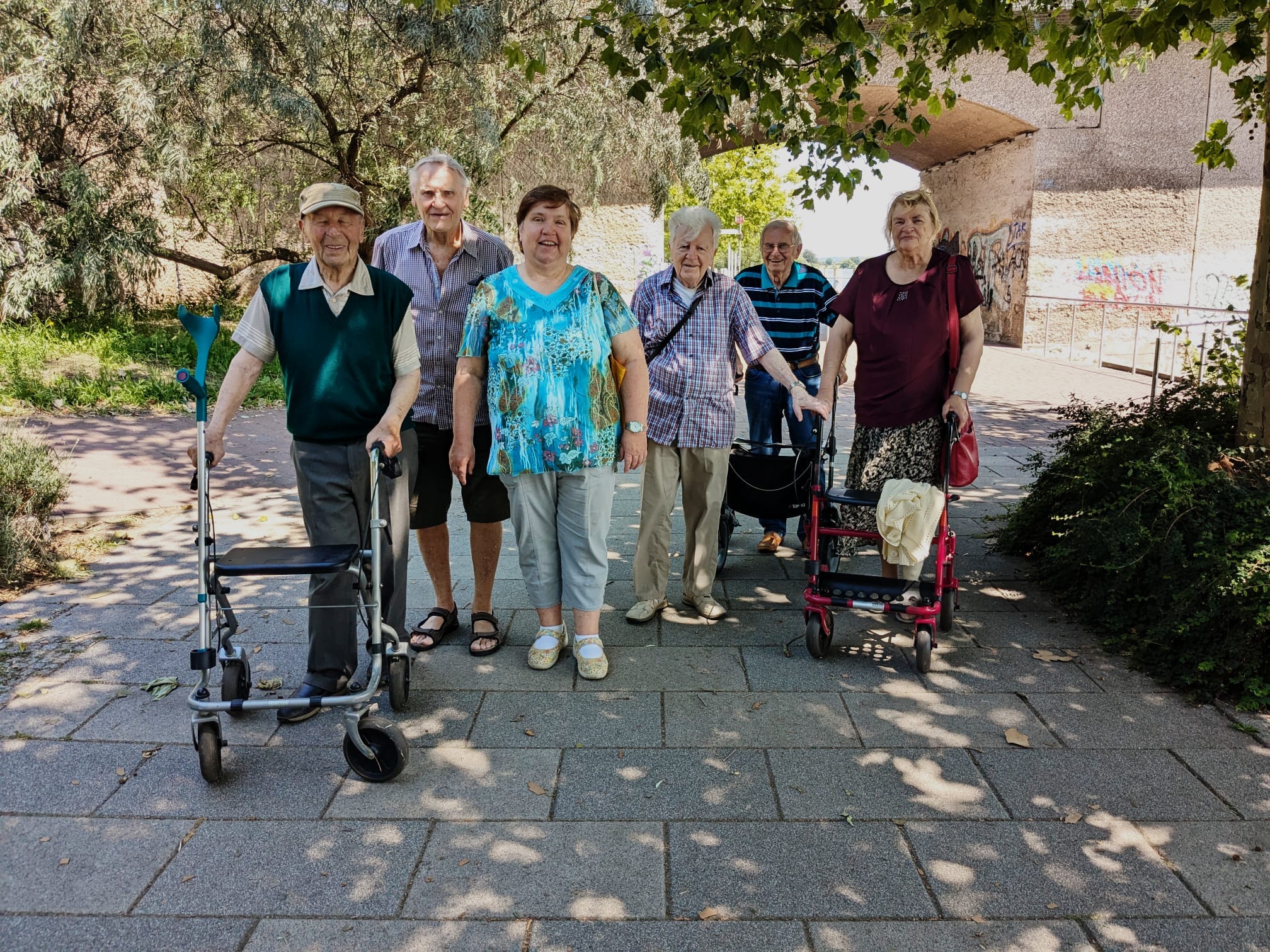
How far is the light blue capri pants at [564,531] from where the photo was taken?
4250 millimetres

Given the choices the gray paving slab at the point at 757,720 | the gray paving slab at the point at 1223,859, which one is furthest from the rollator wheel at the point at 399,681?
the gray paving slab at the point at 1223,859

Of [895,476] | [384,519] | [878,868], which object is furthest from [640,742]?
[895,476]

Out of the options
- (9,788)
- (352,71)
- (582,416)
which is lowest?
(9,788)

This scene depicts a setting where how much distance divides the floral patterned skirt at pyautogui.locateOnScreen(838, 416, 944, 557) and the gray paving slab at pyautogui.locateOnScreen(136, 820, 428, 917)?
8.52ft

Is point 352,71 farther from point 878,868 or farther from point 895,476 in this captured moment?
point 878,868

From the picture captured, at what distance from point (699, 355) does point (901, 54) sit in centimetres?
362

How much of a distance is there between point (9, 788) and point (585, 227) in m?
18.3

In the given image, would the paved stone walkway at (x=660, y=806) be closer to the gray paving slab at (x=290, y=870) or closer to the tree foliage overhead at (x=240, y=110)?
the gray paving slab at (x=290, y=870)

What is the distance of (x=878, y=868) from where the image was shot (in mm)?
2986

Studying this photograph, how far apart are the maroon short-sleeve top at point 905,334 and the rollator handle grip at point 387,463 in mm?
2238

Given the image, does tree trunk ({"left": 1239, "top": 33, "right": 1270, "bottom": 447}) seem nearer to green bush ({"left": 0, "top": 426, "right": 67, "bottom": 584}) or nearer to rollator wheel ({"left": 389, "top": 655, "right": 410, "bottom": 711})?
rollator wheel ({"left": 389, "top": 655, "right": 410, "bottom": 711})

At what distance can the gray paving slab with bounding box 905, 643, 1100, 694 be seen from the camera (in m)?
4.28

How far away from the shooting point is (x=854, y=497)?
14.9 feet

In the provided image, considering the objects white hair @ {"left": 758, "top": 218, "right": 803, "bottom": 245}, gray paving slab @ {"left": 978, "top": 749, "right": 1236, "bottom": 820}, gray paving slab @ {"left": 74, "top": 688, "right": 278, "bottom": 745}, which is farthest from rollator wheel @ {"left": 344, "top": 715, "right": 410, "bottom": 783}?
white hair @ {"left": 758, "top": 218, "right": 803, "bottom": 245}
